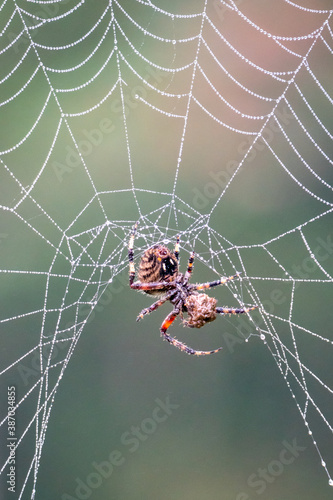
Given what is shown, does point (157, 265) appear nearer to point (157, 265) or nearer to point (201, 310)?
point (157, 265)

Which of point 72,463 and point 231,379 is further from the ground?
point 231,379

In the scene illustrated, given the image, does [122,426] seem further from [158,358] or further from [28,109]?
[28,109]

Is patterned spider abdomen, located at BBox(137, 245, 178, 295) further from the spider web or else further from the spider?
the spider web

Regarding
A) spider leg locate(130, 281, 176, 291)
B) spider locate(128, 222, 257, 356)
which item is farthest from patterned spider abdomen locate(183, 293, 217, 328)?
spider leg locate(130, 281, 176, 291)

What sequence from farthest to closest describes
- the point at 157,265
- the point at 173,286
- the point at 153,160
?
the point at 153,160 < the point at 173,286 < the point at 157,265

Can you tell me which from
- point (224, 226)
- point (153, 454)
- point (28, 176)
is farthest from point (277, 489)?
point (28, 176)

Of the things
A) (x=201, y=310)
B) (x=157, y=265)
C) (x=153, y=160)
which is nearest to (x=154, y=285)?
(x=157, y=265)
